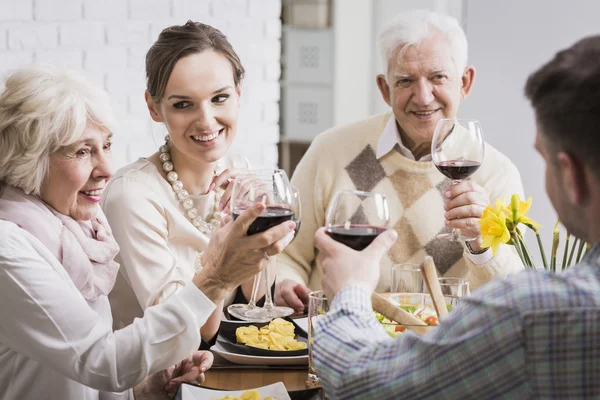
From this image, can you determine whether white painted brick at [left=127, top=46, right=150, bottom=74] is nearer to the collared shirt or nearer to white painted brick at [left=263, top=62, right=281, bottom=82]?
white painted brick at [left=263, top=62, right=281, bottom=82]

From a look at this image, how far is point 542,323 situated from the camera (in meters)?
0.89

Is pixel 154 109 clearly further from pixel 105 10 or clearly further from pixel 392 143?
pixel 105 10

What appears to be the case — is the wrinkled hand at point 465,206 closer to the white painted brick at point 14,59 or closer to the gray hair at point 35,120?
the gray hair at point 35,120

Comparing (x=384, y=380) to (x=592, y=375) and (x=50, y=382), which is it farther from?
(x=50, y=382)

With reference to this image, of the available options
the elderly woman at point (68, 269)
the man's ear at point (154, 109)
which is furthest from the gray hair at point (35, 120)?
the man's ear at point (154, 109)

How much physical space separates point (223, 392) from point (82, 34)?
6.76ft

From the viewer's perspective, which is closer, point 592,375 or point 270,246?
point 592,375

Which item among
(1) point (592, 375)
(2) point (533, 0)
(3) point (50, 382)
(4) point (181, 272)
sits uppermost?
(2) point (533, 0)

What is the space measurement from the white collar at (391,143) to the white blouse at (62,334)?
114cm

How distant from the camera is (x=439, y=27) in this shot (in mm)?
2408

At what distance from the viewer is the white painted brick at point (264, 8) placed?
328cm

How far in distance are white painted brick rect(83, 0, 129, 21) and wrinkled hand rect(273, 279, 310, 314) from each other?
1556mm

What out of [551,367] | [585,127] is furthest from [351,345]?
[585,127]

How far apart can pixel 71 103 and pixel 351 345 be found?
2.74 feet
